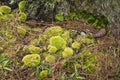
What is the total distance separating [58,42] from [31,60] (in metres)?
0.41

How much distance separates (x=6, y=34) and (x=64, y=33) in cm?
75

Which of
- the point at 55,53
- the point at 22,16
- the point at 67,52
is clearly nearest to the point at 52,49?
the point at 55,53

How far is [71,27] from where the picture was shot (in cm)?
332

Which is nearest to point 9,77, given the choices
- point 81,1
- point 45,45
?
point 45,45

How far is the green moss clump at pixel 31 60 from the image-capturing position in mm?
2846

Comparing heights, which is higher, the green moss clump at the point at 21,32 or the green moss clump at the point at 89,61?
the green moss clump at the point at 21,32

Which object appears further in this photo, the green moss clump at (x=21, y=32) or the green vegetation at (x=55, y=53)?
the green moss clump at (x=21, y=32)

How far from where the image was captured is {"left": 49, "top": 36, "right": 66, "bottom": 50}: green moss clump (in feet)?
9.96

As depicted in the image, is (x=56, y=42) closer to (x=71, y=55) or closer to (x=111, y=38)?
(x=71, y=55)

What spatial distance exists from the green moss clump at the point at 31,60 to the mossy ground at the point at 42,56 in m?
0.05

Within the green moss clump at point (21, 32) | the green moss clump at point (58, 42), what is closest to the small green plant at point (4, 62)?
the green moss clump at point (21, 32)

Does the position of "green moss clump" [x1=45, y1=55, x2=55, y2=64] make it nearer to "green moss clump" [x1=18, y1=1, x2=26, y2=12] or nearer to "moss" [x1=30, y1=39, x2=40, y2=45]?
"moss" [x1=30, y1=39, x2=40, y2=45]

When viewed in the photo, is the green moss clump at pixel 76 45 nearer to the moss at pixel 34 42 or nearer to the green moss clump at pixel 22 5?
the moss at pixel 34 42

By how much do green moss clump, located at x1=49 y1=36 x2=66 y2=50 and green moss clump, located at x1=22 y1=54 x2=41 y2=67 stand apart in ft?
0.89
